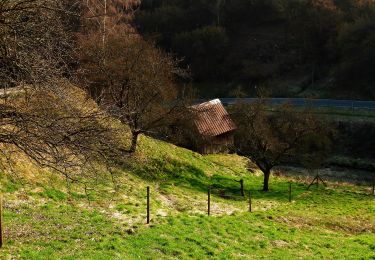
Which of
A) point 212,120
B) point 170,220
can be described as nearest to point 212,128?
point 212,120

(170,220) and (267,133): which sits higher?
(267,133)

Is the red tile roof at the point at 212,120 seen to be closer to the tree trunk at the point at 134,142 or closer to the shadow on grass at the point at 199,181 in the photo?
the shadow on grass at the point at 199,181

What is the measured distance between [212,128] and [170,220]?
62.4ft

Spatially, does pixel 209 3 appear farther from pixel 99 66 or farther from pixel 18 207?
pixel 18 207

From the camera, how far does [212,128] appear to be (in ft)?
120

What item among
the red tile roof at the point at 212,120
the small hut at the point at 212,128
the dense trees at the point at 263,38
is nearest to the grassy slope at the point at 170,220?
the small hut at the point at 212,128

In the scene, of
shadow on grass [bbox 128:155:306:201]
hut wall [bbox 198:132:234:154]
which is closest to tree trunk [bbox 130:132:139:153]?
shadow on grass [bbox 128:155:306:201]

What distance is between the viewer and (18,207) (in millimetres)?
15977

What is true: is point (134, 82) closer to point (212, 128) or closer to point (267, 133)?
point (267, 133)

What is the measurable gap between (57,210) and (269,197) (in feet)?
43.6

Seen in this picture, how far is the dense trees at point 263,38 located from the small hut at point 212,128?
21.3 m

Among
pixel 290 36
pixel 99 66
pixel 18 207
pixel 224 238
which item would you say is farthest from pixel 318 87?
pixel 18 207

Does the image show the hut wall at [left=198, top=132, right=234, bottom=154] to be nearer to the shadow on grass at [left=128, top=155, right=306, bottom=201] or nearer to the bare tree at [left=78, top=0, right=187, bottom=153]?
the bare tree at [left=78, top=0, right=187, bottom=153]

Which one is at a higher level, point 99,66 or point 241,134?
point 99,66
